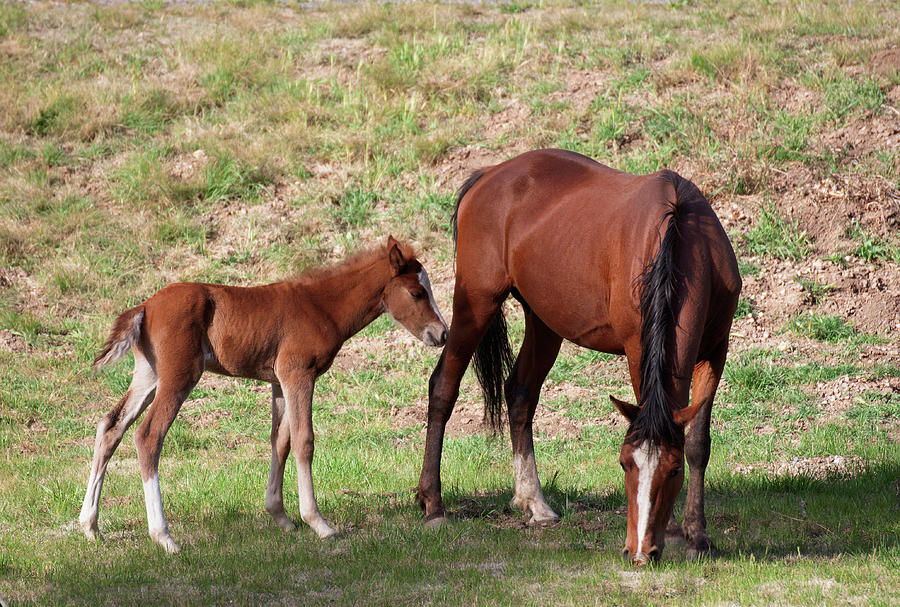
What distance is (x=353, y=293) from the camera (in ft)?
20.3

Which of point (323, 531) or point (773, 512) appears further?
point (773, 512)

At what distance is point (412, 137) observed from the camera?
43.6ft

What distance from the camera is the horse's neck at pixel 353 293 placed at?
20.1ft

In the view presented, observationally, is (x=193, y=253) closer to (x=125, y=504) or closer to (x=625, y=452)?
(x=125, y=504)

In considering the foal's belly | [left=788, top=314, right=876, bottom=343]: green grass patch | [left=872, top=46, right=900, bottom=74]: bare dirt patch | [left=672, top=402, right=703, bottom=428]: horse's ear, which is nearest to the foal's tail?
the foal's belly

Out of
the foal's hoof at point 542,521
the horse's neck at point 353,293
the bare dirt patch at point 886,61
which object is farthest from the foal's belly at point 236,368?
the bare dirt patch at point 886,61

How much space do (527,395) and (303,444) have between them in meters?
1.80

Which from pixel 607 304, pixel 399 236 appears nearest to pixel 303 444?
pixel 607 304

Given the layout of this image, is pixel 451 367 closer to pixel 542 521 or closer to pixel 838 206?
pixel 542 521

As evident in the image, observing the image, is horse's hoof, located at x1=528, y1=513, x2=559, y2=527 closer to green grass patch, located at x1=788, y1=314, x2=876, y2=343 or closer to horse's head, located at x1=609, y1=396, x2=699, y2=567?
horse's head, located at x1=609, y1=396, x2=699, y2=567

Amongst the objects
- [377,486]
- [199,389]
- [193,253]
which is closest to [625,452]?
[377,486]

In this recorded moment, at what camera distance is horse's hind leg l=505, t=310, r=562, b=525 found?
6570 millimetres

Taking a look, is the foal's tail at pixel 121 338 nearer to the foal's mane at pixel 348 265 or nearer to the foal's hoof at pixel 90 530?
the foal's hoof at pixel 90 530

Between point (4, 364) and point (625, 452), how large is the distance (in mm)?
7727
